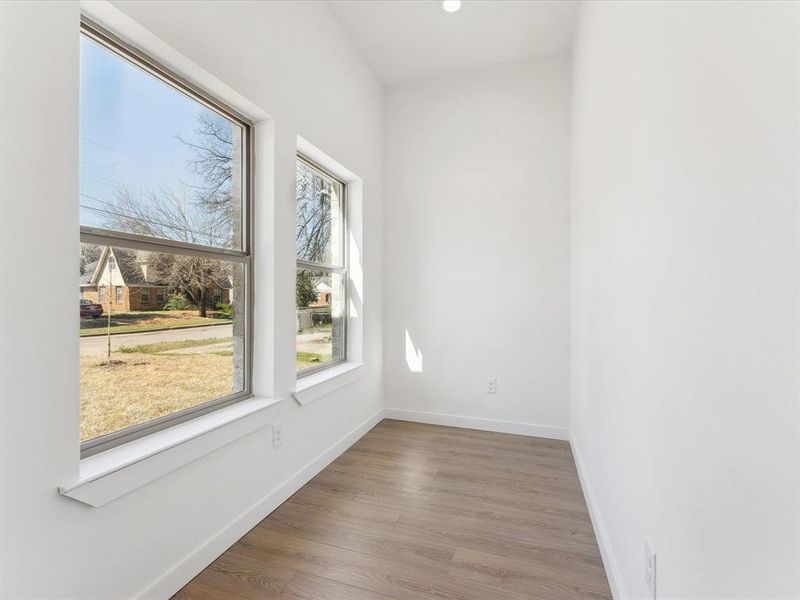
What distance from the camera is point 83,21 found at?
1260mm

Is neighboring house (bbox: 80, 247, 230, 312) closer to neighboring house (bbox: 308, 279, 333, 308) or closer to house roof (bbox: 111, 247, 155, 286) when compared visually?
house roof (bbox: 111, 247, 155, 286)

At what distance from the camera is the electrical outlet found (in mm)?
1062

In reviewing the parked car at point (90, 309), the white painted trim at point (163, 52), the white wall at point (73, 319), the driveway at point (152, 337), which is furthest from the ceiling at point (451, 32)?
the parked car at point (90, 309)

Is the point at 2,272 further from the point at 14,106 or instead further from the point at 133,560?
the point at 133,560

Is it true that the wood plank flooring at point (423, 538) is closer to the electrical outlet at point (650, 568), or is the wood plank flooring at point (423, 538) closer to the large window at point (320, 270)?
the electrical outlet at point (650, 568)

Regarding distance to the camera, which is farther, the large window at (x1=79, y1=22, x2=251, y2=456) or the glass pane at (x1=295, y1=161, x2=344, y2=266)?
the glass pane at (x1=295, y1=161, x2=344, y2=266)

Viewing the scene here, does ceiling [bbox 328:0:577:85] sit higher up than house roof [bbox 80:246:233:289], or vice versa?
ceiling [bbox 328:0:577:85]

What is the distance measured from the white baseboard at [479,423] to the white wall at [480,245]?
0.06ft

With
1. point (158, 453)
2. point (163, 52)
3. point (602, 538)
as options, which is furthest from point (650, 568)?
point (163, 52)

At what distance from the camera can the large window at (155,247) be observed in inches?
51.9

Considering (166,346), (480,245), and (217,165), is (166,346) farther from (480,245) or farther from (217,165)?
(480,245)

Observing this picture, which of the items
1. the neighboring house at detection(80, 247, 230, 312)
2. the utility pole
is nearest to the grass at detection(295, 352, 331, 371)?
the neighboring house at detection(80, 247, 230, 312)

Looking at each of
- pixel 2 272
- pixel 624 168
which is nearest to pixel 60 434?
pixel 2 272

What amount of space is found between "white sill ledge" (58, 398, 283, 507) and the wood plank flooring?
1.72 feet
